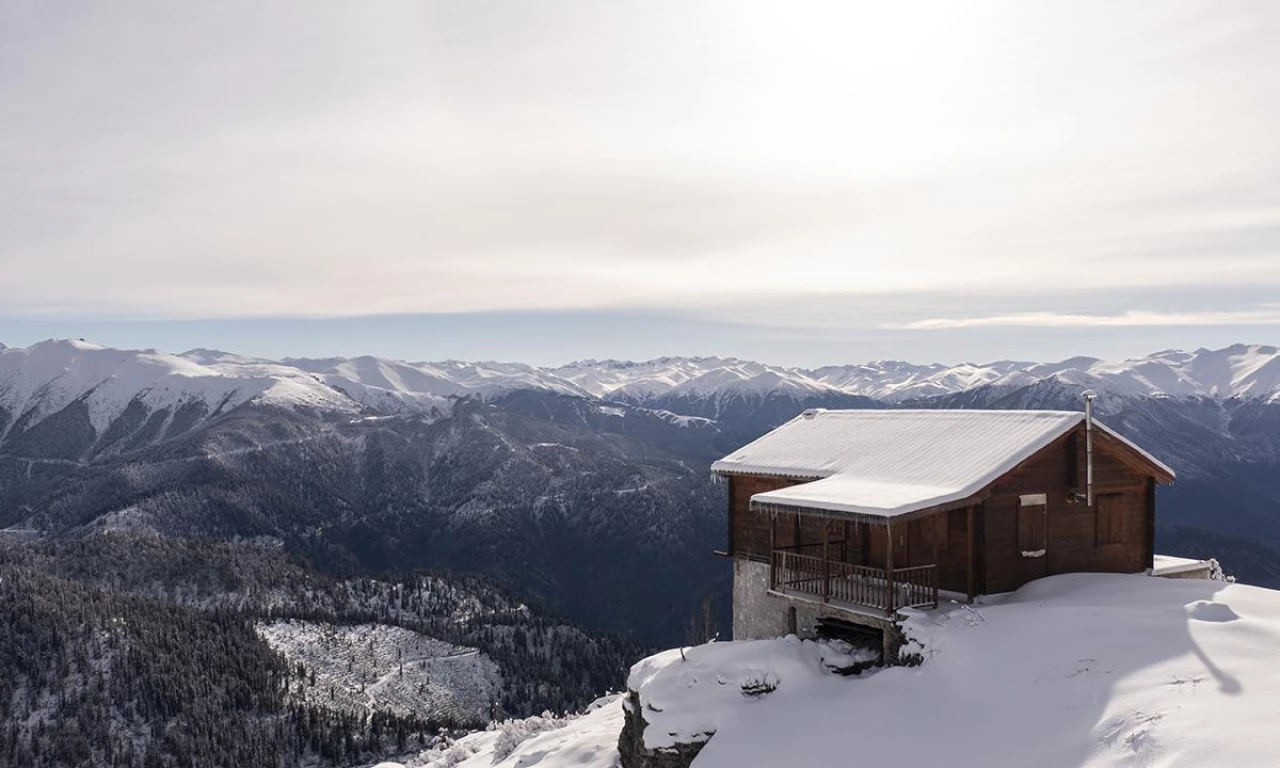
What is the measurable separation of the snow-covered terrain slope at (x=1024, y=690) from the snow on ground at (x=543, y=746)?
95 centimetres

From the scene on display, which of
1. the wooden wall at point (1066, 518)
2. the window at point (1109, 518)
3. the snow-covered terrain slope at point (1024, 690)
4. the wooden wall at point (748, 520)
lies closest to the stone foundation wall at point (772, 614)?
the wooden wall at point (748, 520)

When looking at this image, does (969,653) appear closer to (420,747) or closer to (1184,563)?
(1184,563)

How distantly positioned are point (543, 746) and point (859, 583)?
12.9m

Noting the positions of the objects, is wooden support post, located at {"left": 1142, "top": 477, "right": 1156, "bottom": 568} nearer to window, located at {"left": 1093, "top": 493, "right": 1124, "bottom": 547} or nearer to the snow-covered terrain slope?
window, located at {"left": 1093, "top": 493, "right": 1124, "bottom": 547}

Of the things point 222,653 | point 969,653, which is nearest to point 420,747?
point 222,653

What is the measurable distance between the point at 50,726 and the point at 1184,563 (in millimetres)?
115324

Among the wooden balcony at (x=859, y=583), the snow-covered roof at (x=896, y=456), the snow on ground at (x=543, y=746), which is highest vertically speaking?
the snow-covered roof at (x=896, y=456)

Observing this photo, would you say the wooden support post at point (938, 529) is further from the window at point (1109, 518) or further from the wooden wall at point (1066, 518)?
the window at point (1109, 518)

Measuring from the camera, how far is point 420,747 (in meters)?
92.2

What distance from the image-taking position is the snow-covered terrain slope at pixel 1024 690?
14.7 metres

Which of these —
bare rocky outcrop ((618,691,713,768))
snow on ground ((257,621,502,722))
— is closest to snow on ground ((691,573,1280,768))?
bare rocky outcrop ((618,691,713,768))

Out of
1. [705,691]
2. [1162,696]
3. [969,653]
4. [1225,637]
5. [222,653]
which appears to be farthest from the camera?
[222,653]

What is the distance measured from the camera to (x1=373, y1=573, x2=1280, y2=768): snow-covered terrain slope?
1474 centimetres

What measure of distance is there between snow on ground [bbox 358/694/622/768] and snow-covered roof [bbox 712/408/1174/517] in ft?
32.2
